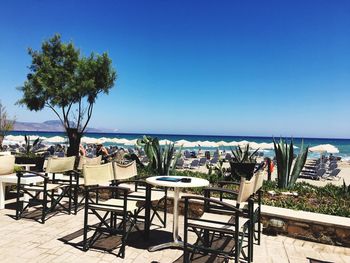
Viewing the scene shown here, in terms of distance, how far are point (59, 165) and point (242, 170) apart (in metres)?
3.83

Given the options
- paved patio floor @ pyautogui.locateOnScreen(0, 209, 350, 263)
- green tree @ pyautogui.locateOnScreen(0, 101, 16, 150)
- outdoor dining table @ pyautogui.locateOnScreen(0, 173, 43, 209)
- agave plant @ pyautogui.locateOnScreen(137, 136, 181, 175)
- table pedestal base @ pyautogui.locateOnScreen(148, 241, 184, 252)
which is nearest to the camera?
paved patio floor @ pyautogui.locateOnScreen(0, 209, 350, 263)

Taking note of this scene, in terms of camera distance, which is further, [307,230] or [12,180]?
[12,180]

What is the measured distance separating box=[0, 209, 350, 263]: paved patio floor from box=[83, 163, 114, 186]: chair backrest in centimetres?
78

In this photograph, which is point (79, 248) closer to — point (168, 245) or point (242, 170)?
point (168, 245)

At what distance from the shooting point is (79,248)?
12.0 ft

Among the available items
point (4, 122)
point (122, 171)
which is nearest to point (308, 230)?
point (122, 171)

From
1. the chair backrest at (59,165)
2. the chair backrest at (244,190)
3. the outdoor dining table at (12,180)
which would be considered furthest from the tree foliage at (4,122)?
the chair backrest at (244,190)

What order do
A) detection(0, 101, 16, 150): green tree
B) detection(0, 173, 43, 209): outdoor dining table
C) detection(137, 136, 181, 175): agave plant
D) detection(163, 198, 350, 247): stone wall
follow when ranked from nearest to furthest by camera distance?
detection(163, 198, 350, 247): stone wall
detection(0, 173, 43, 209): outdoor dining table
detection(137, 136, 181, 175): agave plant
detection(0, 101, 16, 150): green tree

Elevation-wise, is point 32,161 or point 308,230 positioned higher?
point 32,161

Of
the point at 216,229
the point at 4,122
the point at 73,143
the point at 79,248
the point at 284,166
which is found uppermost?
the point at 4,122

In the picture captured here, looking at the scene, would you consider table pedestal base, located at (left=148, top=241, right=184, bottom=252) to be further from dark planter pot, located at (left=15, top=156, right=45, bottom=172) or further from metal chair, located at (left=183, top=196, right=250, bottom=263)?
dark planter pot, located at (left=15, top=156, right=45, bottom=172)

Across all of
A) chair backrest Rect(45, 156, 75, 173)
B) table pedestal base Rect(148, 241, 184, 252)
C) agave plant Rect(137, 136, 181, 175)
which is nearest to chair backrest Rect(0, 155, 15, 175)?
chair backrest Rect(45, 156, 75, 173)

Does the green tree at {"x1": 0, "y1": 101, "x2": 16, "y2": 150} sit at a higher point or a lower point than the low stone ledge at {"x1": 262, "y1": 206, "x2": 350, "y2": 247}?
higher

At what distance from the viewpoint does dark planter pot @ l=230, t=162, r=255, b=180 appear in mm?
6797
